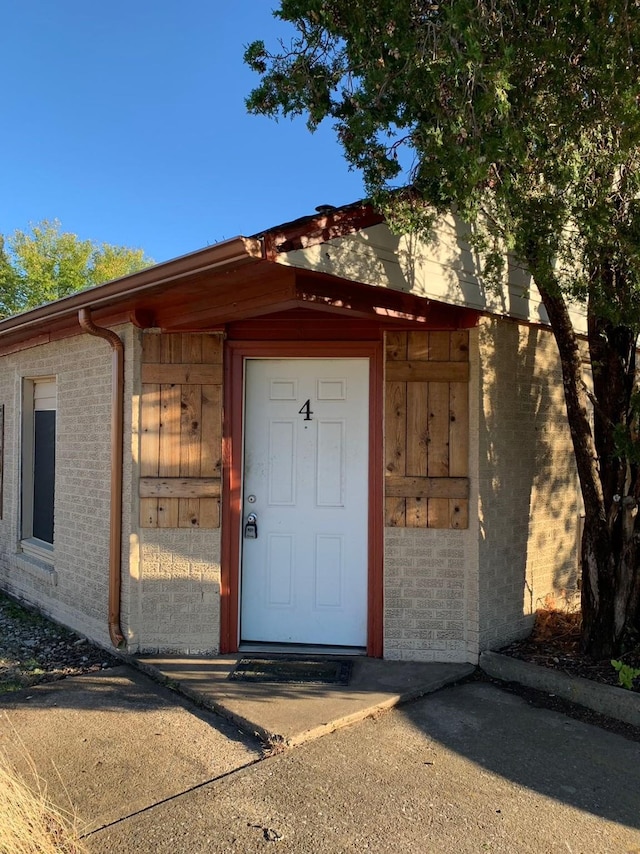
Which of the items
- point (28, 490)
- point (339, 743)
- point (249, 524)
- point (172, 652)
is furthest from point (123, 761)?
point (28, 490)

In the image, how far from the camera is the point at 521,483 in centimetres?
525

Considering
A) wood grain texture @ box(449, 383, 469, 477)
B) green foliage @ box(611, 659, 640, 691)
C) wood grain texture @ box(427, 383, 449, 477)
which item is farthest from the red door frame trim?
green foliage @ box(611, 659, 640, 691)

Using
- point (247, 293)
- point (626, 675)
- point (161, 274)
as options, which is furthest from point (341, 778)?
point (161, 274)

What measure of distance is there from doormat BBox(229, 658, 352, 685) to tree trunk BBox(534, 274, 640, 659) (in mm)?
1855

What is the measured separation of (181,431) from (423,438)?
1.86 m

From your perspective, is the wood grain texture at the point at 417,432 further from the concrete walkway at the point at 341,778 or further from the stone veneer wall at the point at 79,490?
the stone veneer wall at the point at 79,490

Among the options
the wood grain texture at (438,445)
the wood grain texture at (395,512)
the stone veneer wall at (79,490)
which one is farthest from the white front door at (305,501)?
the stone veneer wall at (79,490)

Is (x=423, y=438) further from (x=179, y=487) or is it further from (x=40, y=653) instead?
(x=40, y=653)

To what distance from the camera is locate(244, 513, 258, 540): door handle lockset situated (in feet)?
16.6

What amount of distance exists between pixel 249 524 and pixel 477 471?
5.90 feet

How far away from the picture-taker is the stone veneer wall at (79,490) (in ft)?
17.7

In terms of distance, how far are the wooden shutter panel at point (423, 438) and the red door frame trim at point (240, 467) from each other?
10 cm

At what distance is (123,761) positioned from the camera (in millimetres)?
3412

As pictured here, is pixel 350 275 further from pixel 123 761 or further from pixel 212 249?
pixel 123 761
